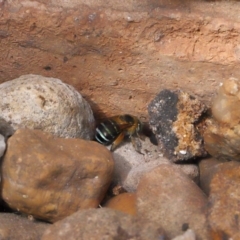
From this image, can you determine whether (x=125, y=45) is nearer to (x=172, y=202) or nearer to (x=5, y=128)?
(x=5, y=128)

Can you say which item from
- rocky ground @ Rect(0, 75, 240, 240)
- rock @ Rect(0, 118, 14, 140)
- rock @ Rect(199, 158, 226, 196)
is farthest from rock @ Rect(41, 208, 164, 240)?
rock @ Rect(0, 118, 14, 140)

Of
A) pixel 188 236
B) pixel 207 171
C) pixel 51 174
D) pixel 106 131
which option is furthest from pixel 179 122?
pixel 188 236

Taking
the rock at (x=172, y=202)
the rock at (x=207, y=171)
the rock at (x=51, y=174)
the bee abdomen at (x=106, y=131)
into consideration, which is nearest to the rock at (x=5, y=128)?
the rock at (x=51, y=174)

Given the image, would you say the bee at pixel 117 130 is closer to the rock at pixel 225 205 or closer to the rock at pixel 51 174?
the rock at pixel 51 174

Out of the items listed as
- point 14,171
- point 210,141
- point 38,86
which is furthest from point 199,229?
point 38,86

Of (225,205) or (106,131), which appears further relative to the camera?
(106,131)

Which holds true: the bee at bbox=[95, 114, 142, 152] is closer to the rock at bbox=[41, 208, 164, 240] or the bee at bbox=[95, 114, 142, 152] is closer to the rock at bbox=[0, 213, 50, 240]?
the rock at bbox=[0, 213, 50, 240]

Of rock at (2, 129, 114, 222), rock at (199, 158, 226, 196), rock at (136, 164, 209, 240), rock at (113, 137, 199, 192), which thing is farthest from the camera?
rock at (113, 137, 199, 192)
